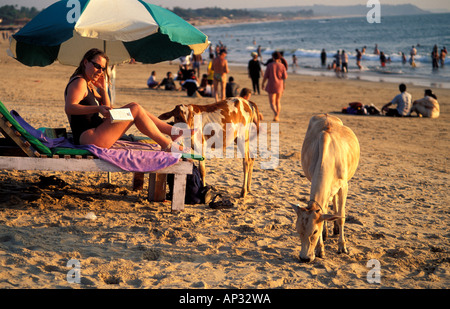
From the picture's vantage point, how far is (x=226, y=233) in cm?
624

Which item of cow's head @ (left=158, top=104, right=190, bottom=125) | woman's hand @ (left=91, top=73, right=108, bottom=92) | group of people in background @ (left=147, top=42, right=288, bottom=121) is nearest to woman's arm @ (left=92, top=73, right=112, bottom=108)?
woman's hand @ (left=91, top=73, right=108, bottom=92)

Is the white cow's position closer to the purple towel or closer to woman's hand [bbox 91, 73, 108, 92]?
the purple towel

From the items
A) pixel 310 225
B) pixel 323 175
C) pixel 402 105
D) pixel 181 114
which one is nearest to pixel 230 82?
pixel 402 105

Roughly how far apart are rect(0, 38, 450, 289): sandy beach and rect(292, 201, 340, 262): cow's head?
212 mm

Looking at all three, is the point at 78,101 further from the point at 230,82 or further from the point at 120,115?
the point at 230,82

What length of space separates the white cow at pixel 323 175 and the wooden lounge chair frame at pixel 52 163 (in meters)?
1.79

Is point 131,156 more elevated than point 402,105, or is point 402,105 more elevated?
point 131,156

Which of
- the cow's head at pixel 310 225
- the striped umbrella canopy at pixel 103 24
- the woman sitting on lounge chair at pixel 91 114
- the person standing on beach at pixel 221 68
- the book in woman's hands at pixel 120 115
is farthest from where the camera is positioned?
the person standing on beach at pixel 221 68

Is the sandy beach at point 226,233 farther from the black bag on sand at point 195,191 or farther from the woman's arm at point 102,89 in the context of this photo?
the woman's arm at point 102,89

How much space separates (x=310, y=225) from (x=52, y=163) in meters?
3.44

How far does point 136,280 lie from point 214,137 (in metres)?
3.19

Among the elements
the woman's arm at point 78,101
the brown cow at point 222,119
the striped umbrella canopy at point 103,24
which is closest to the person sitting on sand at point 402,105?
the brown cow at point 222,119

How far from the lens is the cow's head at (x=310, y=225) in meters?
5.12
